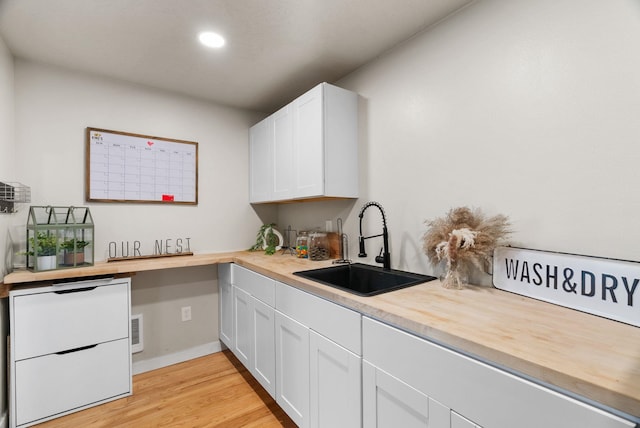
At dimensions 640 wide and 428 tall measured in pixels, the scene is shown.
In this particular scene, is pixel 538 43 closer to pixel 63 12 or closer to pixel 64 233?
pixel 63 12

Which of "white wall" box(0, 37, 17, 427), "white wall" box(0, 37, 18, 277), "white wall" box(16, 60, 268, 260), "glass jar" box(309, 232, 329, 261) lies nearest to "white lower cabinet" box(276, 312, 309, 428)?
"glass jar" box(309, 232, 329, 261)

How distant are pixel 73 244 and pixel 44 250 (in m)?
0.14

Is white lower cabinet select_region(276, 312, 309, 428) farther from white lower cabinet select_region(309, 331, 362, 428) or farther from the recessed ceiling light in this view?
the recessed ceiling light

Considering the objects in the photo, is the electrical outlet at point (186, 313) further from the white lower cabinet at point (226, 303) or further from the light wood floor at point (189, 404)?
the light wood floor at point (189, 404)

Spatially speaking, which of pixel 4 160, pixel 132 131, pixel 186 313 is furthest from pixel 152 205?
pixel 186 313

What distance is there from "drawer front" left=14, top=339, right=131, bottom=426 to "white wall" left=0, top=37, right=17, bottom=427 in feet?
0.37

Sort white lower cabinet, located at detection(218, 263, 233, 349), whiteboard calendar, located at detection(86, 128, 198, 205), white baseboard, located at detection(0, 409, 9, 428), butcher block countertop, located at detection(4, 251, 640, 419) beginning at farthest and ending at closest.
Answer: white lower cabinet, located at detection(218, 263, 233, 349)
whiteboard calendar, located at detection(86, 128, 198, 205)
white baseboard, located at detection(0, 409, 9, 428)
butcher block countertop, located at detection(4, 251, 640, 419)

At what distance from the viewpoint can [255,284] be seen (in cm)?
202

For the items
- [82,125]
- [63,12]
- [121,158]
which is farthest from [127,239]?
[63,12]

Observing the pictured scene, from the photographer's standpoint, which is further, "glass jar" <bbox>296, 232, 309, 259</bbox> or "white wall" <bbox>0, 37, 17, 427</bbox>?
"glass jar" <bbox>296, 232, 309, 259</bbox>

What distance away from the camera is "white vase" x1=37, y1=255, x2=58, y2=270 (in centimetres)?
180

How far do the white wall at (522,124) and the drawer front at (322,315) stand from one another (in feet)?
2.15

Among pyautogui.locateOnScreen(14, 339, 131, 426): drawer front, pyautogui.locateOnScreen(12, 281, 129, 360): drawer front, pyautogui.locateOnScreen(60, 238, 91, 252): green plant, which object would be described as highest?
pyautogui.locateOnScreen(60, 238, 91, 252): green plant

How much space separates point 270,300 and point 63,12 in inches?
75.4
